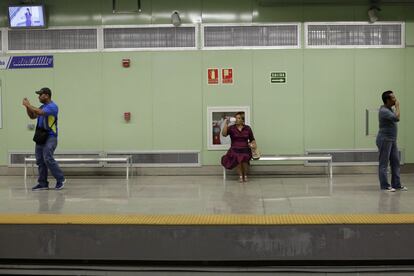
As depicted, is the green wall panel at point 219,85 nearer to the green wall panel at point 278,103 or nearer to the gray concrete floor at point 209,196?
the green wall panel at point 278,103

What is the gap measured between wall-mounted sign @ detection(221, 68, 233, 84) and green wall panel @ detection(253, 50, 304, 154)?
466mm

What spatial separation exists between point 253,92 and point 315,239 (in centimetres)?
509

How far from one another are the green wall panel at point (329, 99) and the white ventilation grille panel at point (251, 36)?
1.51 ft

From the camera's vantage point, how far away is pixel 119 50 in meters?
10.0

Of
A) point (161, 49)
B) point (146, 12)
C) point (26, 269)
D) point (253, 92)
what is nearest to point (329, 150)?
point (253, 92)

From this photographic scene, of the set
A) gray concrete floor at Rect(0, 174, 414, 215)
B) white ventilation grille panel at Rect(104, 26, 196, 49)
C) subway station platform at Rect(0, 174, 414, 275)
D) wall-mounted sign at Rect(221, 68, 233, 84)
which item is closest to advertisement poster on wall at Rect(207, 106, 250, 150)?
wall-mounted sign at Rect(221, 68, 233, 84)

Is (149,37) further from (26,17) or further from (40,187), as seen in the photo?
(40,187)

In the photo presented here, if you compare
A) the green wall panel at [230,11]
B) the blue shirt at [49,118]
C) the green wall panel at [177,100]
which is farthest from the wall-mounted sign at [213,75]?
the blue shirt at [49,118]

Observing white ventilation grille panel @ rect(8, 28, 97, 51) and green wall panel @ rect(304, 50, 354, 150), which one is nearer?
green wall panel @ rect(304, 50, 354, 150)

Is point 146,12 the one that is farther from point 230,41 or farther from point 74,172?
point 74,172

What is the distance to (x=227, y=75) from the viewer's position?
32.7 ft

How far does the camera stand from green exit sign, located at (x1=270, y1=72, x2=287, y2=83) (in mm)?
9930

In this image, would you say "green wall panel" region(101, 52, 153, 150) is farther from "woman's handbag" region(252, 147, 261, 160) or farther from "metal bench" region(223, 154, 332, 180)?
"woman's handbag" region(252, 147, 261, 160)

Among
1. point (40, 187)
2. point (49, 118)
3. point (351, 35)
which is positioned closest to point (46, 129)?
point (49, 118)
